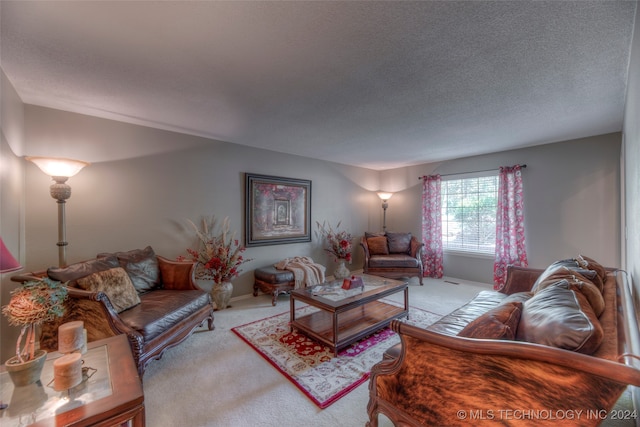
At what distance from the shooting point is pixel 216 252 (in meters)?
3.44

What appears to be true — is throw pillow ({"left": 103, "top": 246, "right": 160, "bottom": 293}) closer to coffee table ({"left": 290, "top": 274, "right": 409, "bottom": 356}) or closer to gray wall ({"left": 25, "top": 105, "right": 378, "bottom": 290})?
gray wall ({"left": 25, "top": 105, "right": 378, "bottom": 290})

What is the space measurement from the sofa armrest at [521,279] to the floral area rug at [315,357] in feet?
2.96

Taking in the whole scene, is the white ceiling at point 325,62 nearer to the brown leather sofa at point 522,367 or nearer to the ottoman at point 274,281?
the brown leather sofa at point 522,367

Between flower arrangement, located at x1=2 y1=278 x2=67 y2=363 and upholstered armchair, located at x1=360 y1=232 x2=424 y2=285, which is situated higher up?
flower arrangement, located at x1=2 y1=278 x2=67 y2=363

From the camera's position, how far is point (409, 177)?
18.5 feet

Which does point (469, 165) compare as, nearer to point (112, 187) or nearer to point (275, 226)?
point (275, 226)

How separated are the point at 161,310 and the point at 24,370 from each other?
3.37ft

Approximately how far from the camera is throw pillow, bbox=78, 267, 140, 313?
2023 millimetres

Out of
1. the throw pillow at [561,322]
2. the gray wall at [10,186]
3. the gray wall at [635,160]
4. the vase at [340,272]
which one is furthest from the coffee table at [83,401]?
the vase at [340,272]

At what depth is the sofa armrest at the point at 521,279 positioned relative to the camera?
2.63m

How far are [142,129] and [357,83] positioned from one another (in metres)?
2.74

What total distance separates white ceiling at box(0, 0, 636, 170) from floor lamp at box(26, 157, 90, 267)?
25.4 inches

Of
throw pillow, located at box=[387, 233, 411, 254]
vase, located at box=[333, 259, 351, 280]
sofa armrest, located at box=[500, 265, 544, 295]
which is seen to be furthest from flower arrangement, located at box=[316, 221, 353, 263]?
sofa armrest, located at box=[500, 265, 544, 295]

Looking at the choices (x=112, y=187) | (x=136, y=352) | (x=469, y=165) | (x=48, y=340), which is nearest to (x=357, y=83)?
(x=136, y=352)
